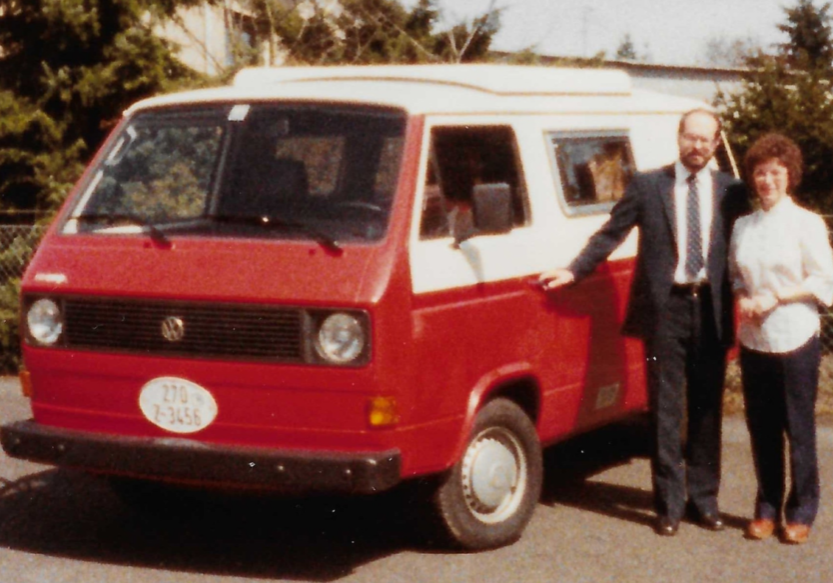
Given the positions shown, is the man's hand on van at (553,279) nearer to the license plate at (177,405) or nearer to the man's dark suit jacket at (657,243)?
the man's dark suit jacket at (657,243)

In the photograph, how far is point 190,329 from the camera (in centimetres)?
584

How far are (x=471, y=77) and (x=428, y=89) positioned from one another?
33cm

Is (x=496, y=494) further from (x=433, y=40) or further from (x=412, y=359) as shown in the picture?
(x=433, y=40)

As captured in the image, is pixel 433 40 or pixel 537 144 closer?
pixel 537 144

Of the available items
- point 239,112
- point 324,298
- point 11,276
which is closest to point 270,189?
point 239,112

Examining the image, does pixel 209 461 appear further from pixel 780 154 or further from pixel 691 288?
pixel 780 154

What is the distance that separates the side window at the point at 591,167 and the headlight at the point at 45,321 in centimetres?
254

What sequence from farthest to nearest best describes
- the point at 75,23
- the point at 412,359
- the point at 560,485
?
the point at 75,23 → the point at 560,485 → the point at 412,359

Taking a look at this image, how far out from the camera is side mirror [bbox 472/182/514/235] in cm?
596

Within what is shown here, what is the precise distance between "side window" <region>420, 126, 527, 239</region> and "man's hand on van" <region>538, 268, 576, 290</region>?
0.92 ft

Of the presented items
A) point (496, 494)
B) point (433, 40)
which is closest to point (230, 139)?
point (496, 494)

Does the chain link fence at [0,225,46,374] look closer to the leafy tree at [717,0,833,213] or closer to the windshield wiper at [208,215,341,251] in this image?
the windshield wiper at [208,215,341,251]

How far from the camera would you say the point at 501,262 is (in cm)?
633

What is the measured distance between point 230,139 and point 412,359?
4.86 ft
